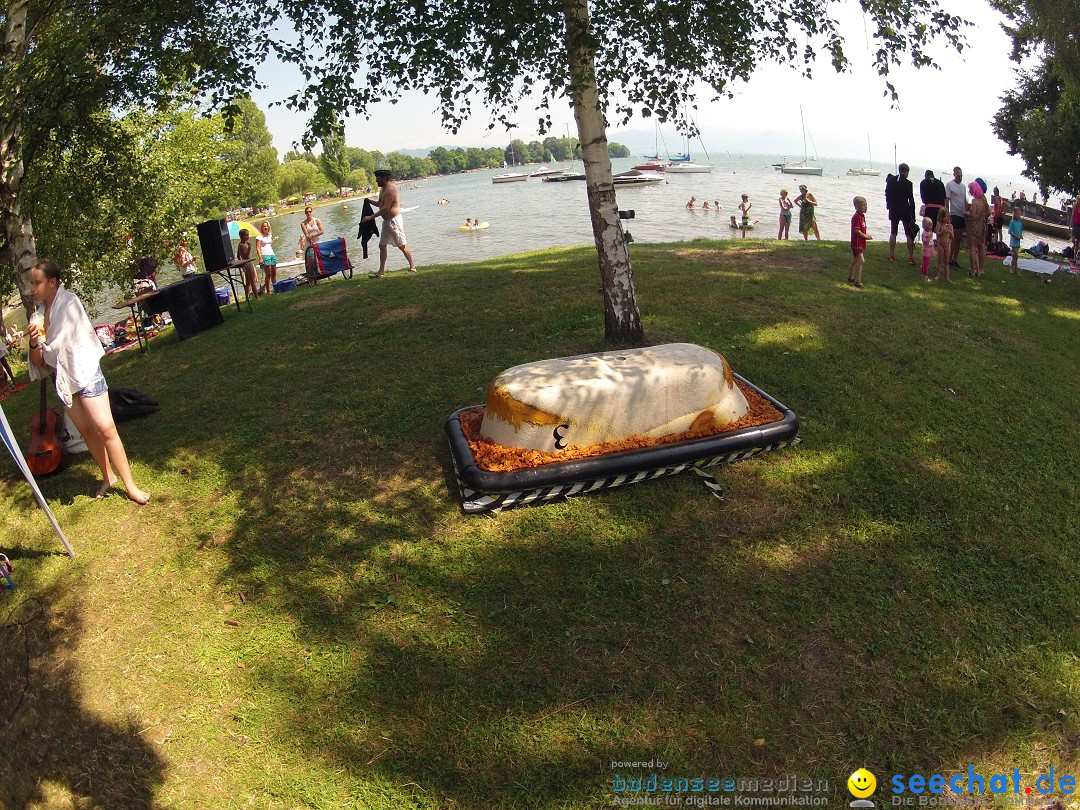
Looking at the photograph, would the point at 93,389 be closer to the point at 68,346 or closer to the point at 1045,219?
the point at 68,346

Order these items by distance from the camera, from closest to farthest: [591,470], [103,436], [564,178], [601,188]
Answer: [591,470]
[103,436]
[601,188]
[564,178]

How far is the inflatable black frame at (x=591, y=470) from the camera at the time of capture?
517 cm

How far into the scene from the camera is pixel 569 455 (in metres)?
5.34

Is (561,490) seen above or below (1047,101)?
below

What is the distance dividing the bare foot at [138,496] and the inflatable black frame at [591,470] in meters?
2.90

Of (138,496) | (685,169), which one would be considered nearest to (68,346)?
(138,496)

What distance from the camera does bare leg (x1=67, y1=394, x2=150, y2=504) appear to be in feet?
18.0

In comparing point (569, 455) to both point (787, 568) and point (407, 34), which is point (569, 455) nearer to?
point (787, 568)

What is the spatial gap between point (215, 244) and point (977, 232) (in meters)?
15.1

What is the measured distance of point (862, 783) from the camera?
3.33 metres

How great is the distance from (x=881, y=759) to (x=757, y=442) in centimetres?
276

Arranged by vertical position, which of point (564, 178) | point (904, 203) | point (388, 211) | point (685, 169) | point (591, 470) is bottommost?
point (591, 470)

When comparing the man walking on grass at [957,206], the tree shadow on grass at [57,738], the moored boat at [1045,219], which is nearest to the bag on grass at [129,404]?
the tree shadow on grass at [57,738]

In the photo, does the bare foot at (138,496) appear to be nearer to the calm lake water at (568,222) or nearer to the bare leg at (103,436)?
the bare leg at (103,436)
